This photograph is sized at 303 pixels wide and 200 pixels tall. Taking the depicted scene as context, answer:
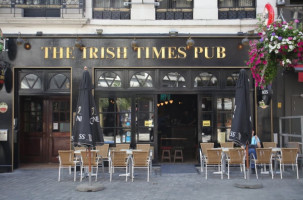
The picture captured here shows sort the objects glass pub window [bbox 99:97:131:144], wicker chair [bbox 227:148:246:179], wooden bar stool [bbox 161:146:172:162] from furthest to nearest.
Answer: wooden bar stool [bbox 161:146:172:162] < glass pub window [bbox 99:97:131:144] < wicker chair [bbox 227:148:246:179]

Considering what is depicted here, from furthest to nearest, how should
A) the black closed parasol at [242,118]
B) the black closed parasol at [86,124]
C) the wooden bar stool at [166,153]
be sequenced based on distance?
the wooden bar stool at [166,153] → the black closed parasol at [242,118] → the black closed parasol at [86,124]

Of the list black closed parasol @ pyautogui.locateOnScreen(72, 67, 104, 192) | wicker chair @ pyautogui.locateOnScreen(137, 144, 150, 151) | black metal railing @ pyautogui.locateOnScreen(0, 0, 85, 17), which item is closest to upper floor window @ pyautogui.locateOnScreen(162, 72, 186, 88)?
wicker chair @ pyautogui.locateOnScreen(137, 144, 150, 151)

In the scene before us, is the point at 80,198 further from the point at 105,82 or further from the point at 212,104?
the point at 212,104

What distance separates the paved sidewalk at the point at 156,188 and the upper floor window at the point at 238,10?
5.25 meters

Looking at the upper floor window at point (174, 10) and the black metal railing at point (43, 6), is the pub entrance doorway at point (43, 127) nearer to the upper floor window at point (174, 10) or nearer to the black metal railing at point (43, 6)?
the black metal railing at point (43, 6)

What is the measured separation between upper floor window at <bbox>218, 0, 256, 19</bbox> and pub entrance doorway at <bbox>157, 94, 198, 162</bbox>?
523 centimetres

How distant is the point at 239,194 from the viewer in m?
8.77

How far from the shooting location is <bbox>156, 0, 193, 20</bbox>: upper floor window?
13227 millimetres

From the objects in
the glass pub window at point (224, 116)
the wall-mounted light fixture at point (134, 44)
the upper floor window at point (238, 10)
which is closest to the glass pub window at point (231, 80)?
the glass pub window at point (224, 116)

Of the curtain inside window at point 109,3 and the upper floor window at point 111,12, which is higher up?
the curtain inside window at point 109,3

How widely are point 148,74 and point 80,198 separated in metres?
5.65

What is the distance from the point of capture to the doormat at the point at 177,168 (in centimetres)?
1227

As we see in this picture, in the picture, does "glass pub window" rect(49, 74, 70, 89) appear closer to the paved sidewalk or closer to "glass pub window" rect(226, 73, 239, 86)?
the paved sidewalk

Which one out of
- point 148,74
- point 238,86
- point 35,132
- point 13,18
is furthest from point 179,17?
point 35,132
